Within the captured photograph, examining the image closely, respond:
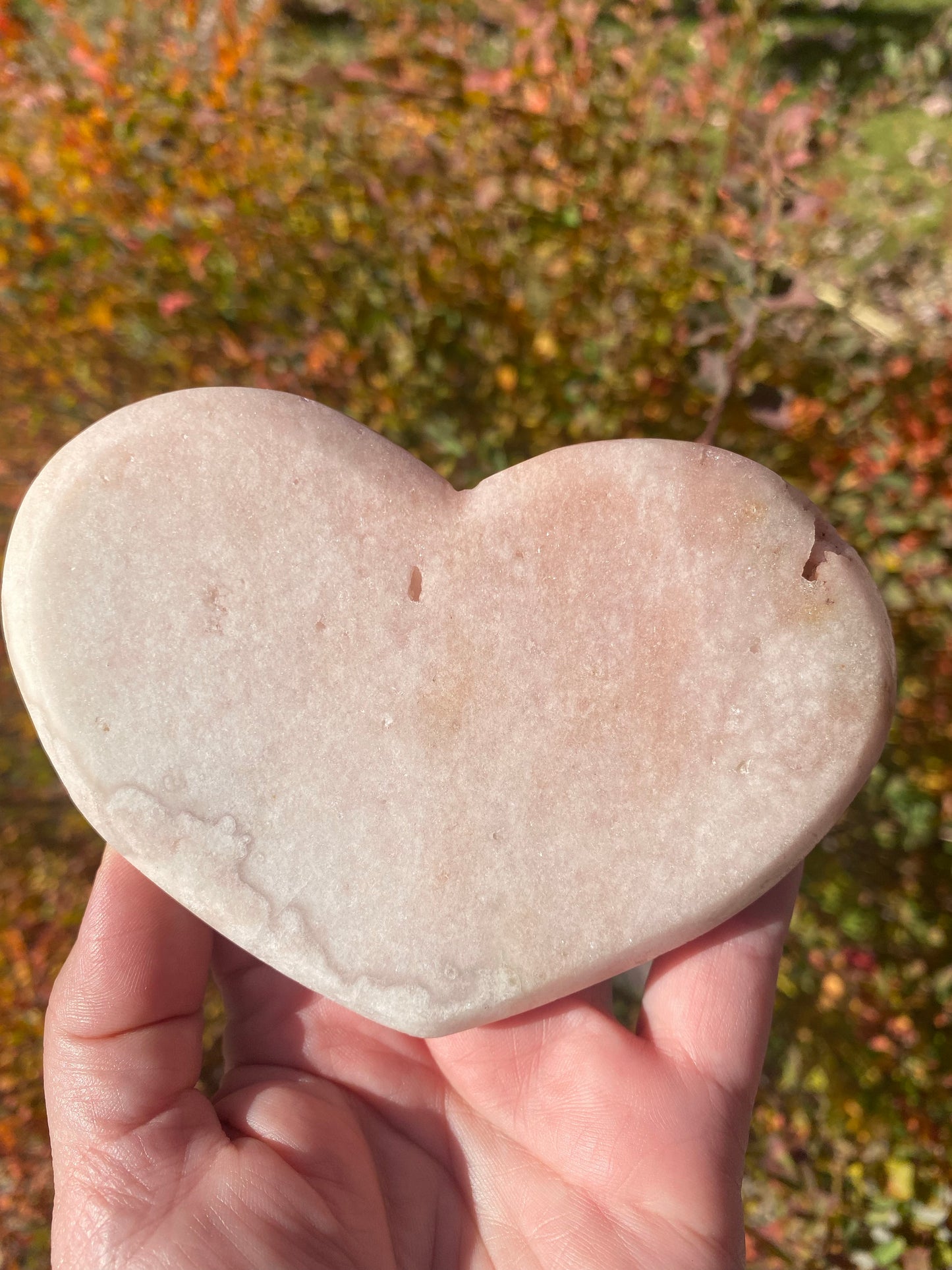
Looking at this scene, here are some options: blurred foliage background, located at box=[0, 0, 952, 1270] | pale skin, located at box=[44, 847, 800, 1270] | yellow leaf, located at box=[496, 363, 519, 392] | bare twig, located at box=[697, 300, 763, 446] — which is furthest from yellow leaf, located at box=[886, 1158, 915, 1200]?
yellow leaf, located at box=[496, 363, 519, 392]

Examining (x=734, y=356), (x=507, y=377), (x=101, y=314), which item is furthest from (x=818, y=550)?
(x=101, y=314)

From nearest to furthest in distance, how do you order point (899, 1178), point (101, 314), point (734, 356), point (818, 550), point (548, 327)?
point (818, 550) → point (734, 356) → point (899, 1178) → point (101, 314) → point (548, 327)

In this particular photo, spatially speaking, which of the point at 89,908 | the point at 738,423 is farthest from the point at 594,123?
the point at 89,908

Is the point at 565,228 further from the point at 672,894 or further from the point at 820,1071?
the point at 820,1071

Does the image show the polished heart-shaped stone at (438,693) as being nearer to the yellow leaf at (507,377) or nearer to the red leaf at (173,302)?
the yellow leaf at (507,377)

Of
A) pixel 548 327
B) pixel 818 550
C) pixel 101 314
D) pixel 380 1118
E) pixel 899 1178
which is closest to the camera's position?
pixel 818 550

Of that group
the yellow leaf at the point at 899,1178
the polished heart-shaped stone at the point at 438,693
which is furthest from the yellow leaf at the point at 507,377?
the yellow leaf at the point at 899,1178

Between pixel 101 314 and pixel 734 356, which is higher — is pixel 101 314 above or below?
below

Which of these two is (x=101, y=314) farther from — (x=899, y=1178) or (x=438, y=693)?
(x=899, y=1178)
